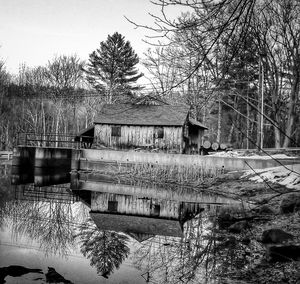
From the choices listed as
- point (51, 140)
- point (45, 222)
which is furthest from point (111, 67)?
point (45, 222)

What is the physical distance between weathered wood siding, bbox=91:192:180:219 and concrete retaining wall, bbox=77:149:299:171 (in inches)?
219

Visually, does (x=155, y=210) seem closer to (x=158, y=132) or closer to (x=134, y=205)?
(x=134, y=205)

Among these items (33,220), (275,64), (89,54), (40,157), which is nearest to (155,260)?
(33,220)

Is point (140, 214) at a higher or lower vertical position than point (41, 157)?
lower

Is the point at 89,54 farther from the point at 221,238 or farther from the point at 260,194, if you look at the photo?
the point at 221,238

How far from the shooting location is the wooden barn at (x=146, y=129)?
28.7 meters

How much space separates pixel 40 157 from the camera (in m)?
26.3

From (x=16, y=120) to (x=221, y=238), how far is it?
41150mm

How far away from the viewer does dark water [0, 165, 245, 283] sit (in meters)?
5.52

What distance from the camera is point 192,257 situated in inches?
250

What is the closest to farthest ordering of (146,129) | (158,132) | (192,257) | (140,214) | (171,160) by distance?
(192,257), (140,214), (171,160), (158,132), (146,129)

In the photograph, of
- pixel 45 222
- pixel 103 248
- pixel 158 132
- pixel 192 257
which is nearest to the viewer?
pixel 192 257

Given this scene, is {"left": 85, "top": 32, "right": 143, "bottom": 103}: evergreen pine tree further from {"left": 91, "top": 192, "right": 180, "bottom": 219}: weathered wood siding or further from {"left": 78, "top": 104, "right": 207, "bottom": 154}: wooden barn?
{"left": 91, "top": 192, "right": 180, "bottom": 219}: weathered wood siding

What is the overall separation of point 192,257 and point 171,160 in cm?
1488
